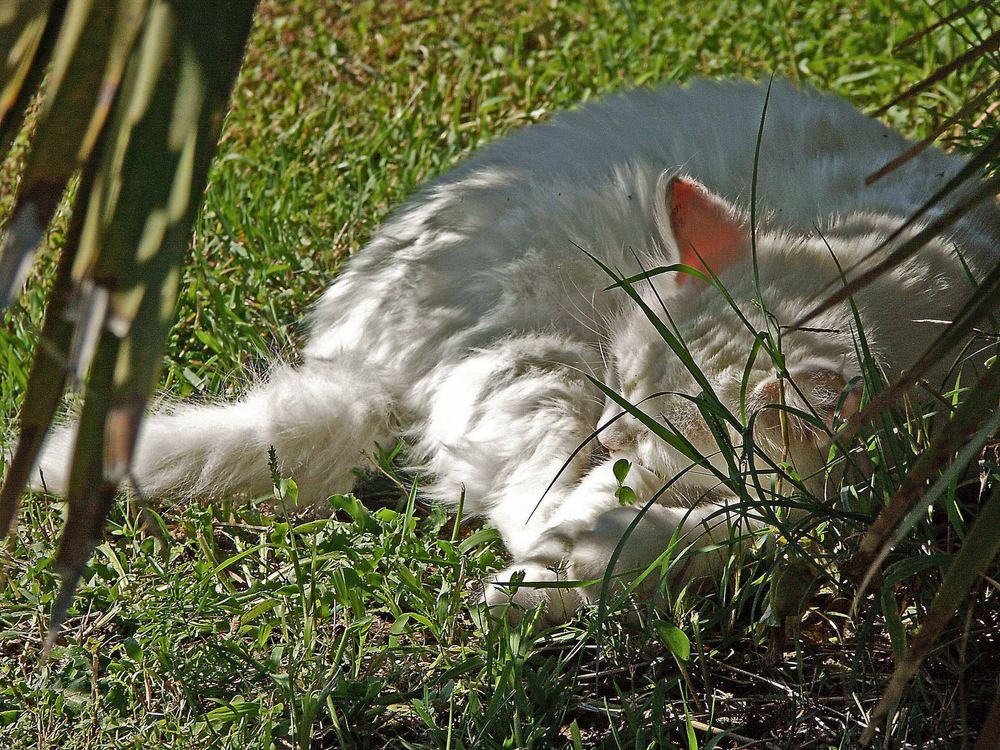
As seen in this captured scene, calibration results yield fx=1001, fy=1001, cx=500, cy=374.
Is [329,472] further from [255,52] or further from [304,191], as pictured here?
[255,52]

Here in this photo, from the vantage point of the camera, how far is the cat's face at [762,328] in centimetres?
206

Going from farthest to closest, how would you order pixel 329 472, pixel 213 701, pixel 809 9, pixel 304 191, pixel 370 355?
pixel 809 9, pixel 304 191, pixel 370 355, pixel 329 472, pixel 213 701

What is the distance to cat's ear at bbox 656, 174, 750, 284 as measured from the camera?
2.17 m

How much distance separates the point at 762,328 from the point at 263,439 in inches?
48.1

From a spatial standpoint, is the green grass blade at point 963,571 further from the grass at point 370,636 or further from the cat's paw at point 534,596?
the cat's paw at point 534,596

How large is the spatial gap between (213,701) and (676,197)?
1.37 m

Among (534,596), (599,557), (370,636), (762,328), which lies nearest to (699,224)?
(762,328)

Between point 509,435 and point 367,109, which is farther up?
point 367,109

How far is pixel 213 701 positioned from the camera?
183 cm

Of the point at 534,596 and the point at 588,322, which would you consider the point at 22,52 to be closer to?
the point at 534,596

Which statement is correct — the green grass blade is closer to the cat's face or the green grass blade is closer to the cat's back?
the cat's face

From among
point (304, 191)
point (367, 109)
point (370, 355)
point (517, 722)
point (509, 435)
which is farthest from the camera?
point (367, 109)

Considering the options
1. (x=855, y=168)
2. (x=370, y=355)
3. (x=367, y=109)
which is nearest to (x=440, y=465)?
(x=370, y=355)

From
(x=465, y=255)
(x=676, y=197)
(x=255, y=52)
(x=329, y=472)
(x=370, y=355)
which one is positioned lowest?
(x=329, y=472)
